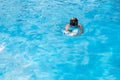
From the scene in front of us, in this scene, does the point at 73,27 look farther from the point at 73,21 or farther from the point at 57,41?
the point at 57,41

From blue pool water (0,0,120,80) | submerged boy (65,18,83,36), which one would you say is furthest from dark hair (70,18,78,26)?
blue pool water (0,0,120,80)

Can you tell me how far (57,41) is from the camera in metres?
5.89

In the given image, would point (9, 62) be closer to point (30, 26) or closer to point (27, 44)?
point (27, 44)

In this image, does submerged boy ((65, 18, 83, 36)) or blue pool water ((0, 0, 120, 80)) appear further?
submerged boy ((65, 18, 83, 36))

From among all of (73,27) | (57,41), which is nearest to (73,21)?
(73,27)

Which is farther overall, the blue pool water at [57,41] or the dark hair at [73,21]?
the dark hair at [73,21]

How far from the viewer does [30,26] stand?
648 cm

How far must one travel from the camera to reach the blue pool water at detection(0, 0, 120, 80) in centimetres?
501

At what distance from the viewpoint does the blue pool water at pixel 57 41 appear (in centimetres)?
501

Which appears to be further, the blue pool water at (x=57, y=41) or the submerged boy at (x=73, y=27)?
the submerged boy at (x=73, y=27)

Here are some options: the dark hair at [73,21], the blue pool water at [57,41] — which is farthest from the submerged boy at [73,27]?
the blue pool water at [57,41]

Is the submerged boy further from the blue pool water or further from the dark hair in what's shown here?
the blue pool water

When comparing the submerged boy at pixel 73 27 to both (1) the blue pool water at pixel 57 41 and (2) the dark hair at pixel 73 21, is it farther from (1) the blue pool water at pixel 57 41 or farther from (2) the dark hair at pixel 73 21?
(1) the blue pool water at pixel 57 41

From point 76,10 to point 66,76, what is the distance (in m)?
2.91
